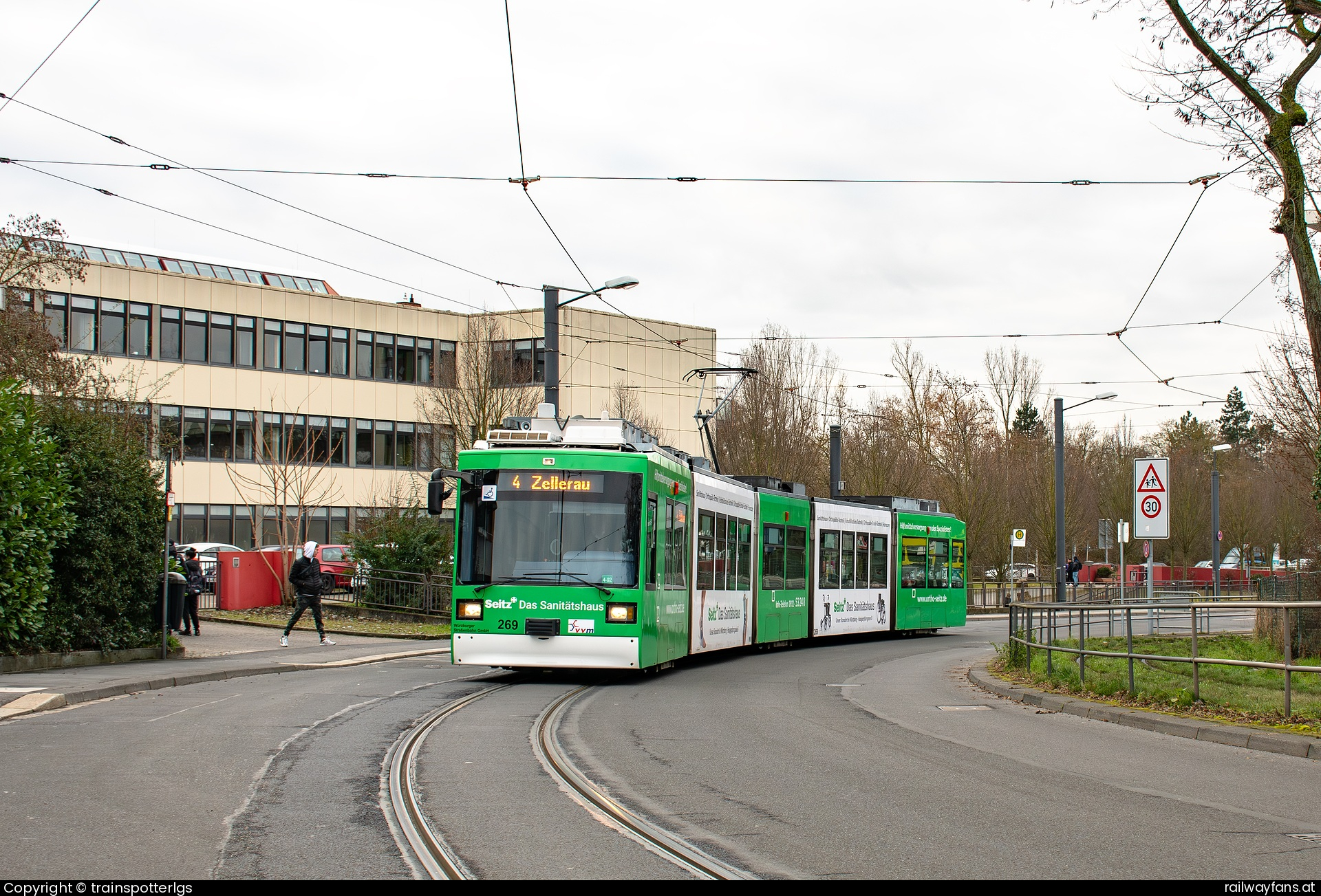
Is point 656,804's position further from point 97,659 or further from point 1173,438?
point 1173,438

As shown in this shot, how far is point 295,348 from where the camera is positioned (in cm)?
5088

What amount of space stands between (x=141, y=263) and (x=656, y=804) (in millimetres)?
49803

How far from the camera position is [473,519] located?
52.3 ft

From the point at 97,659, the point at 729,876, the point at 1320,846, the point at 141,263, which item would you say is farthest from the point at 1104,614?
the point at 141,263

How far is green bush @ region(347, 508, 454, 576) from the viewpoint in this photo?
102ft

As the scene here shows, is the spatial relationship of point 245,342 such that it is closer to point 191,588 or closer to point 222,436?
point 222,436

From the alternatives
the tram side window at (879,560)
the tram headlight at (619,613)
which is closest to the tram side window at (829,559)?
the tram side window at (879,560)

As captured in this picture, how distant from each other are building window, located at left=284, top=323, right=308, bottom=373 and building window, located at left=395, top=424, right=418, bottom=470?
508 cm

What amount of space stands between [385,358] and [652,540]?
39331 millimetres

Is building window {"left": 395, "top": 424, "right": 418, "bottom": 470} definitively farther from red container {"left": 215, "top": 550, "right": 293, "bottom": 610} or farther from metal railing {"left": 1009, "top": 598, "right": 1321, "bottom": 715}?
metal railing {"left": 1009, "top": 598, "right": 1321, "bottom": 715}

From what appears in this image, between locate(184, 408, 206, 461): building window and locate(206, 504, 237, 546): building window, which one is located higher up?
locate(184, 408, 206, 461): building window

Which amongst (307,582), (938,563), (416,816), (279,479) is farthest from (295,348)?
(416,816)

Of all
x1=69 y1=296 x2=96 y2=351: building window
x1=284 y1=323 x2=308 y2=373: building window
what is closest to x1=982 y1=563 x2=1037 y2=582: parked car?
x1=284 y1=323 x2=308 y2=373: building window

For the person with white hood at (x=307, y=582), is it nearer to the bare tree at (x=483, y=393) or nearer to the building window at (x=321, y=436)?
the bare tree at (x=483, y=393)
